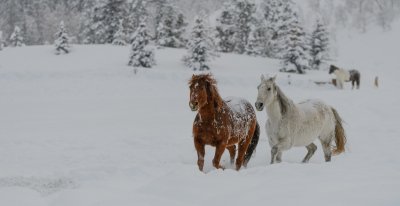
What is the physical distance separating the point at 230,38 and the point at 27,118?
3890 cm

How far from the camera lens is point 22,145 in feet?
31.7

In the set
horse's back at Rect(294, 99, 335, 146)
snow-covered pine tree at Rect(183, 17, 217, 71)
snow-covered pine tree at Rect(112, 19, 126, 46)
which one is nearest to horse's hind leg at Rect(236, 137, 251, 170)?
horse's back at Rect(294, 99, 335, 146)

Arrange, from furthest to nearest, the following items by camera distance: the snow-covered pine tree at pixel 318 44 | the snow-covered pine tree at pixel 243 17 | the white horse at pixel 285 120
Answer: the snow-covered pine tree at pixel 243 17 < the snow-covered pine tree at pixel 318 44 < the white horse at pixel 285 120

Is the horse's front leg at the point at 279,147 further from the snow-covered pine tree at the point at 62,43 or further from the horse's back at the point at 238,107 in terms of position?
the snow-covered pine tree at the point at 62,43

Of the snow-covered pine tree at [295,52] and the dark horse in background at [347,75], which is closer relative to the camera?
the dark horse in background at [347,75]

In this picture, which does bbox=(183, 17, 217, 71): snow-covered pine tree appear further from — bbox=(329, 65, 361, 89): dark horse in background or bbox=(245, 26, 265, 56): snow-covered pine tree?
bbox=(245, 26, 265, 56): snow-covered pine tree

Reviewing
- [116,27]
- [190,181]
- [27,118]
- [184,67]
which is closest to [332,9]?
[116,27]

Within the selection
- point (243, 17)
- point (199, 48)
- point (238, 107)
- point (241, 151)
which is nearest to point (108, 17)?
point (243, 17)

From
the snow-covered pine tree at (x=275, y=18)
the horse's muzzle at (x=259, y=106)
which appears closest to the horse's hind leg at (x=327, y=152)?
the horse's muzzle at (x=259, y=106)

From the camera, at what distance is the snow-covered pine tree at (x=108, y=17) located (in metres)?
49.6

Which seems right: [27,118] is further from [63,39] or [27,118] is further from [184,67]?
[63,39]

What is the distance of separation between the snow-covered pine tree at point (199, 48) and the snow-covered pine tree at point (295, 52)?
771cm

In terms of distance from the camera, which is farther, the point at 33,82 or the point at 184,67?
the point at 184,67

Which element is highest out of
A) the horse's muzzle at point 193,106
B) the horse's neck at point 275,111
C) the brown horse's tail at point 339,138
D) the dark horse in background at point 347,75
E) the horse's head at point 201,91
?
the horse's head at point 201,91
